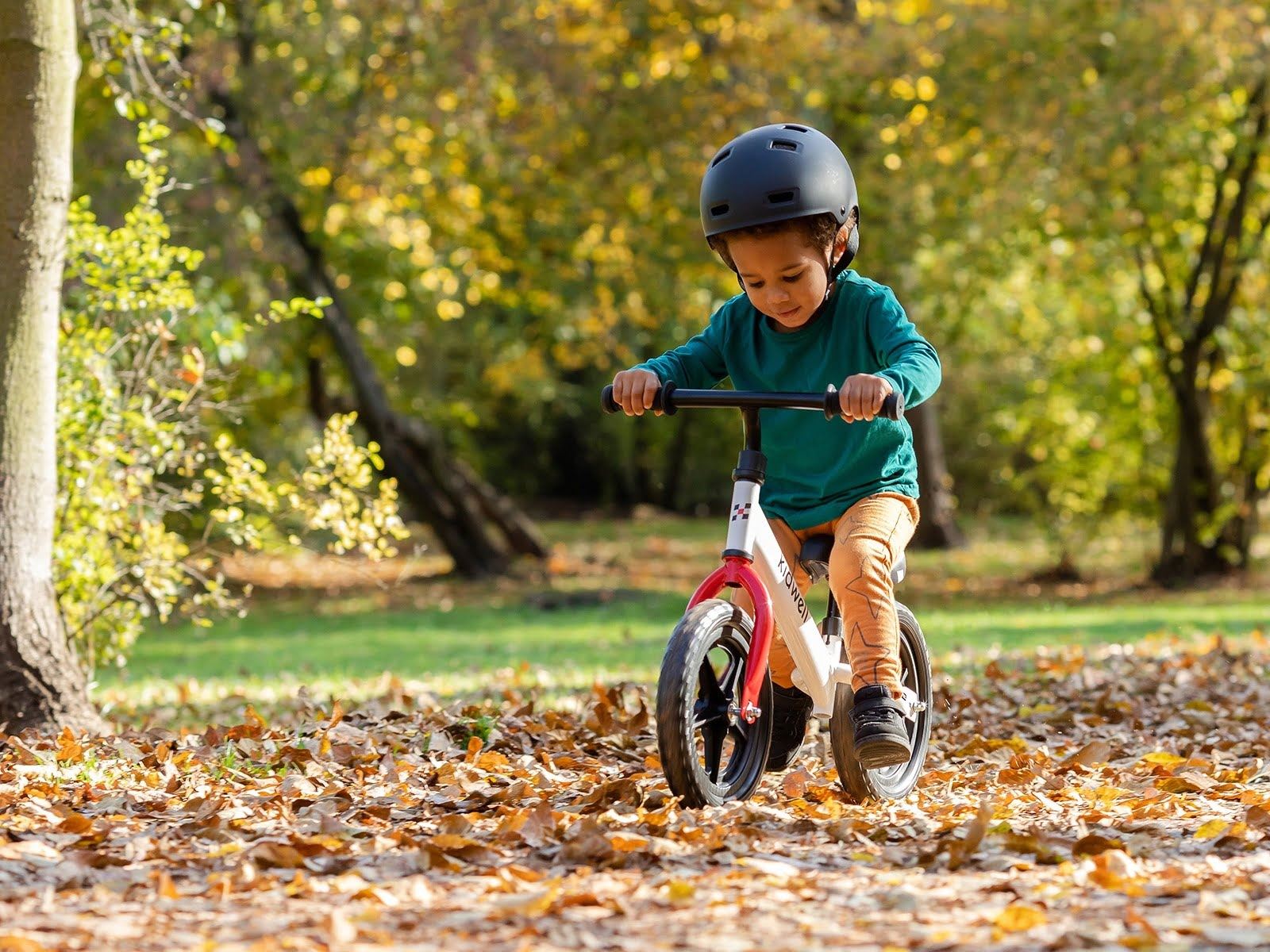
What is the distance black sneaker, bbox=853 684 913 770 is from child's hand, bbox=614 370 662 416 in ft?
3.42

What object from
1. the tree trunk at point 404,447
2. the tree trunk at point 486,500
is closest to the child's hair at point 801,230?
the tree trunk at point 404,447

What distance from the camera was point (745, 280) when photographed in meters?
4.45

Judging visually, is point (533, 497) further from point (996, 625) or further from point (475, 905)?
point (475, 905)

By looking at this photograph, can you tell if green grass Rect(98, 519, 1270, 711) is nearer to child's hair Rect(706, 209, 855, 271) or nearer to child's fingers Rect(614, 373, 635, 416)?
child's fingers Rect(614, 373, 635, 416)

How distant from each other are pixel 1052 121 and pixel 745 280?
10753 millimetres

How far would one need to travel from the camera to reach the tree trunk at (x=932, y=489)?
19.8 m

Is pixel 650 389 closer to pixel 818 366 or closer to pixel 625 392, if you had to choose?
pixel 625 392

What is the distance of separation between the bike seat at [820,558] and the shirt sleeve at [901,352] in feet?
1.65

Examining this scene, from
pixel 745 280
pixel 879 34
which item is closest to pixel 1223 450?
pixel 879 34

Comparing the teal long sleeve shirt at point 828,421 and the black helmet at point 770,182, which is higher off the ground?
the black helmet at point 770,182

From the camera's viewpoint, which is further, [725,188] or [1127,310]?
[1127,310]

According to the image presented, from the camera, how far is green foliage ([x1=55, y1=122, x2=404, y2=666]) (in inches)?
270

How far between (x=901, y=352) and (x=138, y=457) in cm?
405

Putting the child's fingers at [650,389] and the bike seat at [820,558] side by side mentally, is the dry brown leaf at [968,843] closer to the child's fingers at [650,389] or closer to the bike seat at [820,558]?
the bike seat at [820,558]
